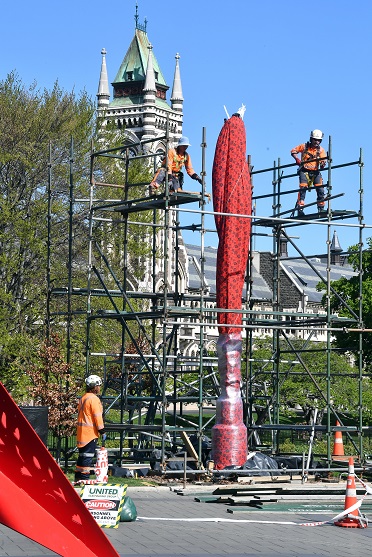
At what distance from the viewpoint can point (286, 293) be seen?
11725 cm

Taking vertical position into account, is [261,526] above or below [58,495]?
below

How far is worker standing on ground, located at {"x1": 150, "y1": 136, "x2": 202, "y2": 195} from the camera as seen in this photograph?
21.7 metres

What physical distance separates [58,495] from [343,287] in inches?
2164

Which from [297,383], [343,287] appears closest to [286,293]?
[343,287]

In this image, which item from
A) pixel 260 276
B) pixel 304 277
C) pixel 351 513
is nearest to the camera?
pixel 351 513

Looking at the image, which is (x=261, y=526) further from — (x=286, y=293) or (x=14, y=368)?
(x=286, y=293)

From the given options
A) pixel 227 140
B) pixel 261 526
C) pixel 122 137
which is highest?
pixel 122 137

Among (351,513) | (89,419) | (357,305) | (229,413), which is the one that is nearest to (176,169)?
(229,413)

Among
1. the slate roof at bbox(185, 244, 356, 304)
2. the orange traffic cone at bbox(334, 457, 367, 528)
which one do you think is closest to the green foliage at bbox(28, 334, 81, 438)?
the orange traffic cone at bbox(334, 457, 367, 528)

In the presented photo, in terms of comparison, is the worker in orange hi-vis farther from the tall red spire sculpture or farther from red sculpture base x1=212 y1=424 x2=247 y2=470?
red sculpture base x1=212 y1=424 x2=247 y2=470

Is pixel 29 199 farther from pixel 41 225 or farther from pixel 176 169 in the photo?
pixel 176 169

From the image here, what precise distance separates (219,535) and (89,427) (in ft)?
10.0

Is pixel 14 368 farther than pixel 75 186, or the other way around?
pixel 75 186

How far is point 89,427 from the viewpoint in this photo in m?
15.6
